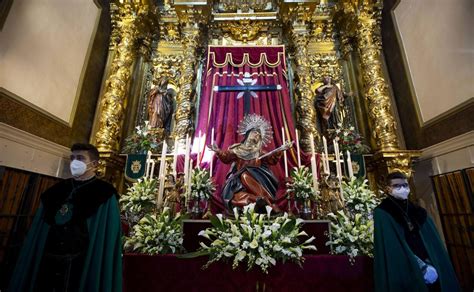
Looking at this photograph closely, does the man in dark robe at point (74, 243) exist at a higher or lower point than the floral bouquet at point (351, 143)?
lower

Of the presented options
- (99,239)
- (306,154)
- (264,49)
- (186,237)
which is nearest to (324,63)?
(264,49)

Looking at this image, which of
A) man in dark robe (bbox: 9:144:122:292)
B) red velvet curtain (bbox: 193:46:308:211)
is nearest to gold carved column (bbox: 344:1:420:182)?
red velvet curtain (bbox: 193:46:308:211)

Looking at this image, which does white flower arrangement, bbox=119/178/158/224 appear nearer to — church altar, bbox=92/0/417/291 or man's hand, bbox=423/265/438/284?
church altar, bbox=92/0/417/291

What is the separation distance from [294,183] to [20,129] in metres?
4.05

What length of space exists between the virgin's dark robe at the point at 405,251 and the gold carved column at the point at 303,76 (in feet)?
8.43

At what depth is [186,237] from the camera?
2.68 m

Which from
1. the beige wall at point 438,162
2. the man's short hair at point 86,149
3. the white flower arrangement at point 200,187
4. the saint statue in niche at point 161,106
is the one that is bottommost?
the white flower arrangement at point 200,187

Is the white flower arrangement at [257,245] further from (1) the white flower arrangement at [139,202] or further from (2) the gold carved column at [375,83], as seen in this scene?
(2) the gold carved column at [375,83]

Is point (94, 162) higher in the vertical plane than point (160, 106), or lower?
lower

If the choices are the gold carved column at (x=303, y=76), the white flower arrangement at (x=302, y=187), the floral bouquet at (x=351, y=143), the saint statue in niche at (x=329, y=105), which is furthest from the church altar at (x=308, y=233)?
the saint statue in niche at (x=329, y=105)

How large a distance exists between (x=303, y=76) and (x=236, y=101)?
1.70 meters

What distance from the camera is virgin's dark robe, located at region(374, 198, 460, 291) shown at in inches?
71.6

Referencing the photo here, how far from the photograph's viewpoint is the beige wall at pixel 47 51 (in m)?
3.35

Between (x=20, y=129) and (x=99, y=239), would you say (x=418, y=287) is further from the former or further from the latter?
(x=20, y=129)
